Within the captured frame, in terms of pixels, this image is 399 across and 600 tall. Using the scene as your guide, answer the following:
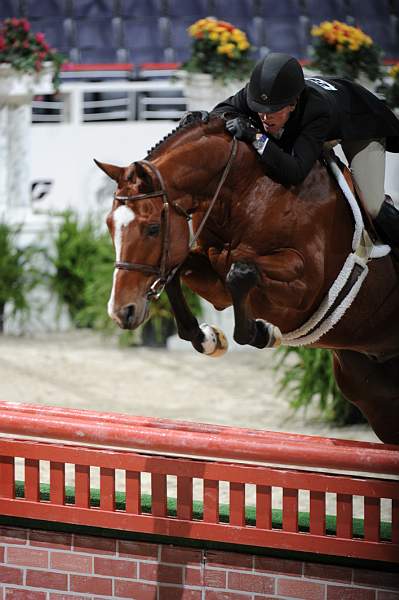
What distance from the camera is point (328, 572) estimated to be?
8.00 ft

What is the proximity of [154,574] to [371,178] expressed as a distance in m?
1.37

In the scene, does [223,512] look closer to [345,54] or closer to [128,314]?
[128,314]

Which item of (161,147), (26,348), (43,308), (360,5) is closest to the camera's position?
(161,147)

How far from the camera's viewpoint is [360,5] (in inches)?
401

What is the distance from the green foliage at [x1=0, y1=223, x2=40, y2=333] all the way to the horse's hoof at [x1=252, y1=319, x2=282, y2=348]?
18.6 feet

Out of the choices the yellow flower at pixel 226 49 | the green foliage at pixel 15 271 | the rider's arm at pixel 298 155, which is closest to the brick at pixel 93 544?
the rider's arm at pixel 298 155

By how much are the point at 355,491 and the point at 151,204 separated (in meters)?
0.91

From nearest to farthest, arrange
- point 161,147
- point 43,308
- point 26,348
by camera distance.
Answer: point 161,147 → point 26,348 → point 43,308

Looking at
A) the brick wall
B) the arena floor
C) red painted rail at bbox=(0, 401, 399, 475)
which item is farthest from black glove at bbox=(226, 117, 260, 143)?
the arena floor

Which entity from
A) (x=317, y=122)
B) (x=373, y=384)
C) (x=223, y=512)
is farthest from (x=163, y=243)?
(x=373, y=384)

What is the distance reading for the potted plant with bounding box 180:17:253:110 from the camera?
7.82 m

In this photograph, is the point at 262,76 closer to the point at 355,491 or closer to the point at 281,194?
the point at 281,194

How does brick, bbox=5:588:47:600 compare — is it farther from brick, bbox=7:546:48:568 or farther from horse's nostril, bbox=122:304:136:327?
horse's nostril, bbox=122:304:136:327

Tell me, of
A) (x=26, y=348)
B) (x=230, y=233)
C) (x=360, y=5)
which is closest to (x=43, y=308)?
(x=26, y=348)
